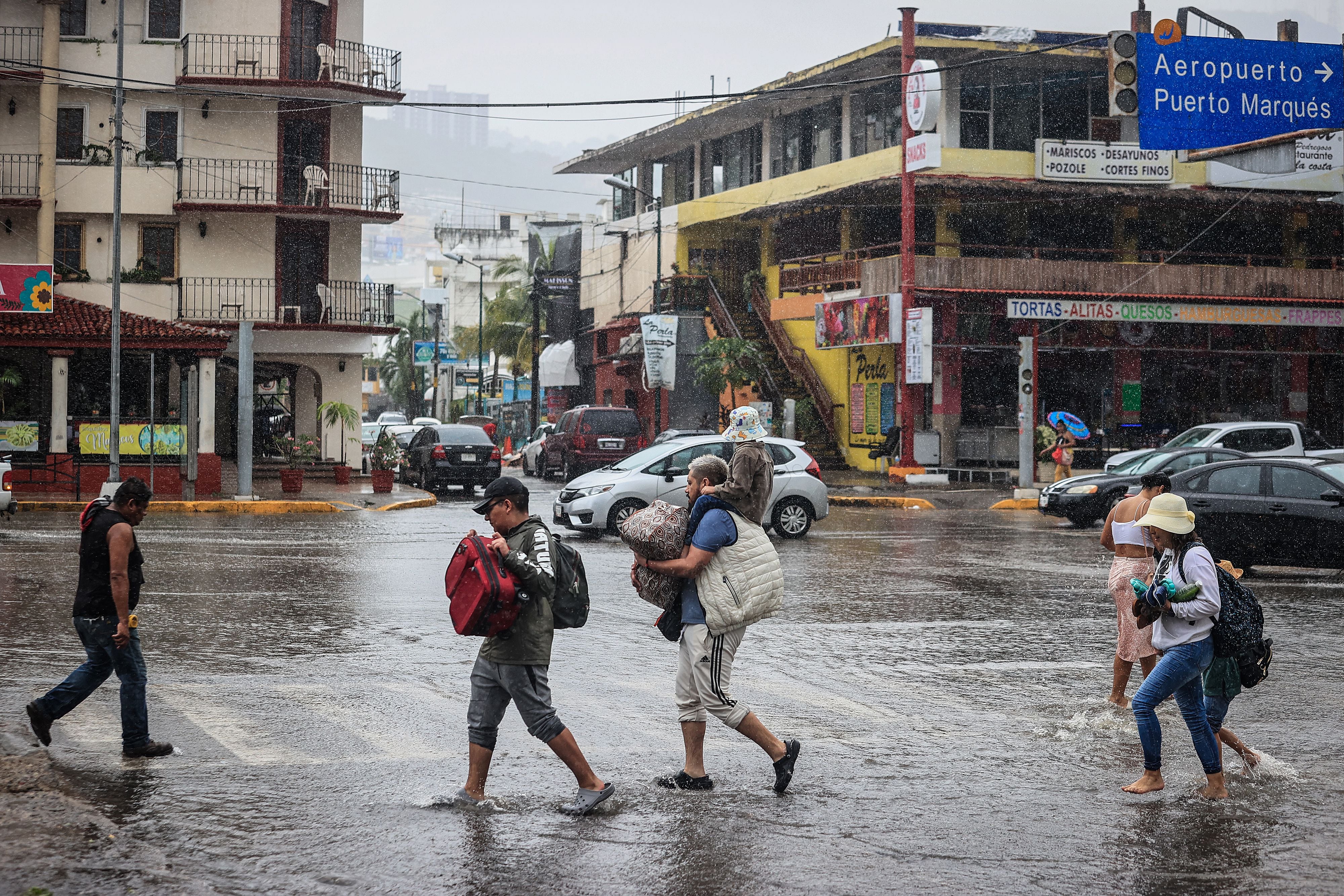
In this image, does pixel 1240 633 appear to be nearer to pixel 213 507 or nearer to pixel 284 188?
pixel 213 507

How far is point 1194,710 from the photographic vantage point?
23.0ft

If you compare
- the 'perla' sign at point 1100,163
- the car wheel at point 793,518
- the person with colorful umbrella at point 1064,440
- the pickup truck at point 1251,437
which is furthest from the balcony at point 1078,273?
the car wheel at point 793,518

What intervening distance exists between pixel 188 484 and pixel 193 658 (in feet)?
67.8

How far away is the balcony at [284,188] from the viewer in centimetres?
3675

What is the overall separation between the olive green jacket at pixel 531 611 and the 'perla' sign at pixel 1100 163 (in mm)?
33950

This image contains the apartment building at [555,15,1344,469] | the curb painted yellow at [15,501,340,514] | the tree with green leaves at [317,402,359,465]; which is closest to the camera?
the curb painted yellow at [15,501,340,514]

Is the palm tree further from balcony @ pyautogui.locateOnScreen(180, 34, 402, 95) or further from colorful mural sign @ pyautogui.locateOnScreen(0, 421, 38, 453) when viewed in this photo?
balcony @ pyautogui.locateOnScreen(180, 34, 402, 95)

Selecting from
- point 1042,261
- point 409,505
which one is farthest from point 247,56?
point 1042,261

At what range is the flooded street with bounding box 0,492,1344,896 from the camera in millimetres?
5832

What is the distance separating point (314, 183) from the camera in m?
37.5

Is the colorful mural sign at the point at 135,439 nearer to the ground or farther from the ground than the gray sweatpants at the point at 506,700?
farther from the ground

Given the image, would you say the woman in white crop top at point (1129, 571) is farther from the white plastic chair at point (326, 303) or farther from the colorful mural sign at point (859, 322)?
the white plastic chair at point (326, 303)

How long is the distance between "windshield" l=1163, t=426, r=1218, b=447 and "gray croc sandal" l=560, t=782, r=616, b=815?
2266cm

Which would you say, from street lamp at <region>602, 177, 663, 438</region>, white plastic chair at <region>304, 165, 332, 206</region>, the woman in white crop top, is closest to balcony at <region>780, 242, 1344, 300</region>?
street lamp at <region>602, 177, 663, 438</region>
